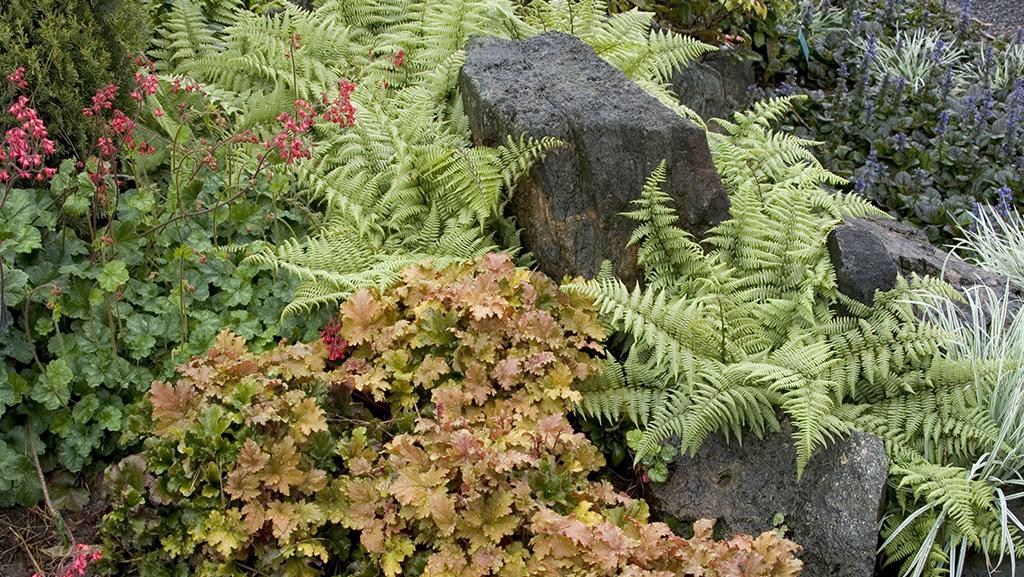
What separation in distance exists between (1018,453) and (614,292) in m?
1.54

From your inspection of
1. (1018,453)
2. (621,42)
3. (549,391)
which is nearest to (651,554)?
(549,391)

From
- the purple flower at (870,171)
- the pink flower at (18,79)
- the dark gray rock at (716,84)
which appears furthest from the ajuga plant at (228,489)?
the purple flower at (870,171)

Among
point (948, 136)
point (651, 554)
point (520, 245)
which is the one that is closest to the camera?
point (651, 554)

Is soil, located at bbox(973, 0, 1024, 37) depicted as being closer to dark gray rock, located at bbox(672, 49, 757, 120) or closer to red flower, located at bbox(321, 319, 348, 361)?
dark gray rock, located at bbox(672, 49, 757, 120)

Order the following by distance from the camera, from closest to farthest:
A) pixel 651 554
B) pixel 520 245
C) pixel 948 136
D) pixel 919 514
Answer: pixel 651 554 → pixel 919 514 → pixel 520 245 → pixel 948 136

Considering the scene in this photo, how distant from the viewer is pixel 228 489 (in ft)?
9.52

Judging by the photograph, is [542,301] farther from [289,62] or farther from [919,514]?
[289,62]

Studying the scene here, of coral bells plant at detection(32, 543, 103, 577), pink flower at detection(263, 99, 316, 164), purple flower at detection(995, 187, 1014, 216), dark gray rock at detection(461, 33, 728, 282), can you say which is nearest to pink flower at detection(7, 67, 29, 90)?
pink flower at detection(263, 99, 316, 164)

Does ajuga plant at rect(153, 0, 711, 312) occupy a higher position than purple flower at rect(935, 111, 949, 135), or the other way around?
ajuga plant at rect(153, 0, 711, 312)

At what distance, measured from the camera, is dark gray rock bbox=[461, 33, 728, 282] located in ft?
12.5

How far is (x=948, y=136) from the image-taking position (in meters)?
5.71

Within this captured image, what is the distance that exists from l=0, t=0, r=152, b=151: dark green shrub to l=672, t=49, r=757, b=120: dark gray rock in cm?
305

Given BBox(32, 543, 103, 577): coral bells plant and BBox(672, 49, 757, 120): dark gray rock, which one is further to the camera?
BBox(672, 49, 757, 120): dark gray rock

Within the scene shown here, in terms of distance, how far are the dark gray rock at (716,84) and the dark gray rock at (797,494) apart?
8.97 feet
